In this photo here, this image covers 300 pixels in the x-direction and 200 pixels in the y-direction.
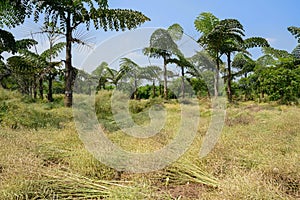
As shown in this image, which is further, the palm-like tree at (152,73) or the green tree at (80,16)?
the palm-like tree at (152,73)

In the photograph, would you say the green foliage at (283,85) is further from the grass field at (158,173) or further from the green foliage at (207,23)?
the grass field at (158,173)

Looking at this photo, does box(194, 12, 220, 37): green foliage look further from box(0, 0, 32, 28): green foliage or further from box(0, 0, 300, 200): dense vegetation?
box(0, 0, 32, 28): green foliage

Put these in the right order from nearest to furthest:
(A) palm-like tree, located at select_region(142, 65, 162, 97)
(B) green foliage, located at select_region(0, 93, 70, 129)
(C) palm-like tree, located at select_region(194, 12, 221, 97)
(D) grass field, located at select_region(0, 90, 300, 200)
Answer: (D) grass field, located at select_region(0, 90, 300, 200) < (B) green foliage, located at select_region(0, 93, 70, 129) < (C) palm-like tree, located at select_region(194, 12, 221, 97) < (A) palm-like tree, located at select_region(142, 65, 162, 97)

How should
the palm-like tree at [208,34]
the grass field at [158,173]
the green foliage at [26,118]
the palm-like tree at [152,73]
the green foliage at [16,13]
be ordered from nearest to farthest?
1. the grass field at [158,173]
2. the green foliage at [26,118]
3. the green foliage at [16,13]
4. the palm-like tree at [208,34]
5. the palm-like tree at [152,73]

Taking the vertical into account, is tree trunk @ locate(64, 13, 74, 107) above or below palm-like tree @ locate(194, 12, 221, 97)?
below

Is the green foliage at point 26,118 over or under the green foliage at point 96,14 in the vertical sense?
under

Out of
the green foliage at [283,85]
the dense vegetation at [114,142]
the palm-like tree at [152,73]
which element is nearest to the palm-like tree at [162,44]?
the palm-like tree at [152,73]

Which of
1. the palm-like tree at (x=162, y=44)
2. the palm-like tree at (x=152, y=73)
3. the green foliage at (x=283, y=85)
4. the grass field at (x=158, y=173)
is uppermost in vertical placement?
the palm-like tree at (x=162, y=44)

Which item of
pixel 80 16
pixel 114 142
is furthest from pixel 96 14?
pixel 114 142

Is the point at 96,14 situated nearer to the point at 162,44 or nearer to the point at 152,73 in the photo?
the point at 162,44

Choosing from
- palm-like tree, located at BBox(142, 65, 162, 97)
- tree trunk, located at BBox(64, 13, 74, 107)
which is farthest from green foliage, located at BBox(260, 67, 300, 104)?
tree trunk, located at BBox(64, 13, 74, 107)

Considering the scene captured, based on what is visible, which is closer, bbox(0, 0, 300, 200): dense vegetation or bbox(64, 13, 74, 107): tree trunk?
bbox(0, 0, 300, 200): dense vegetation

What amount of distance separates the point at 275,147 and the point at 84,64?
13.1 feet

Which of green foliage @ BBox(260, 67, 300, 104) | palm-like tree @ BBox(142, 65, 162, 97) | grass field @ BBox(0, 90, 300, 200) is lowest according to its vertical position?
grass field @ BBox(0, 90, 300, 200)
